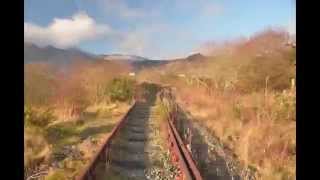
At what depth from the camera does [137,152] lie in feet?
5.11

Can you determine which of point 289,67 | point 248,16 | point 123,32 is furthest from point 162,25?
point 289,67

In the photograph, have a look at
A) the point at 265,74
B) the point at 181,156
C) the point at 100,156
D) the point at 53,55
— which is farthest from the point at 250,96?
the point at 53,55

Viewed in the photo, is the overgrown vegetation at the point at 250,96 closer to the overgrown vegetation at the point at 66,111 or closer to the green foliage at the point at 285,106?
the green foliage at the point at 285,106

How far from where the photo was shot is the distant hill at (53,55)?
1535 millimetres

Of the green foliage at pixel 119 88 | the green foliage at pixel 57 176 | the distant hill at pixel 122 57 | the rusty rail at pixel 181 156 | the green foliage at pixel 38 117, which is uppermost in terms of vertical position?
the distant hill at pixel 122 57

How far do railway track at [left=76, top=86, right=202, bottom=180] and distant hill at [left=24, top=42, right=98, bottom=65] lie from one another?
8.8 inches

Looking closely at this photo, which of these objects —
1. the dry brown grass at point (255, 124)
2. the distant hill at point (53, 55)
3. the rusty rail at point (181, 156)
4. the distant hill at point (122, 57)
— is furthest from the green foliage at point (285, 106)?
the distant hill at point (53, 55)

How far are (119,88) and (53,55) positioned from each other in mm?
225

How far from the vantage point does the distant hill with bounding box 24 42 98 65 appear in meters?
1.54

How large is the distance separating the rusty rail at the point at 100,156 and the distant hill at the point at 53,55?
219mm

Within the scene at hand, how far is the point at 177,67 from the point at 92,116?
0.30 m

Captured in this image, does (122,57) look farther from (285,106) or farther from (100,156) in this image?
(285,106)

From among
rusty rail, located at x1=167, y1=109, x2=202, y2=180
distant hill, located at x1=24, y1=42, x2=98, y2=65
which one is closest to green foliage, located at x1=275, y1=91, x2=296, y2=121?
rusty rail, located at x1=167, y1=109, x2=202, y2=180
